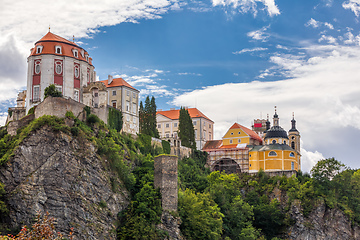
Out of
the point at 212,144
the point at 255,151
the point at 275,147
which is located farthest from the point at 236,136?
the point at 275,147

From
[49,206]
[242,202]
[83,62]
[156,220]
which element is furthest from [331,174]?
[49,206]

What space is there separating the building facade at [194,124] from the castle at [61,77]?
27778mm

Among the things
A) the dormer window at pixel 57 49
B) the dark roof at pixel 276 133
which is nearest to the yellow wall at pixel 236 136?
the dark roof at pixel 276 133

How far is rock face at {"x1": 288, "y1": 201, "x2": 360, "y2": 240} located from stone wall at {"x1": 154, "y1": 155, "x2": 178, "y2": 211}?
1070 inches

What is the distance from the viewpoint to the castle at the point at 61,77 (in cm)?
6303

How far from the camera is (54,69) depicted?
63500 mm

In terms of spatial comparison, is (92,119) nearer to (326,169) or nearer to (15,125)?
(15,125)

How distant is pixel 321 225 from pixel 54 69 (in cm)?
4555

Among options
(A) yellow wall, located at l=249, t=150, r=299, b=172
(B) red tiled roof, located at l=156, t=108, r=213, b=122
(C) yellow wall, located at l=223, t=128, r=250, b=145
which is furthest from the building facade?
(A) yellow wall, located at l=249, t=150, r=299, b=172

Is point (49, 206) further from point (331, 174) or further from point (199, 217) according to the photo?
point (331, 174)

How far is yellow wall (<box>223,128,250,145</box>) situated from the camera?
9156 centimetres

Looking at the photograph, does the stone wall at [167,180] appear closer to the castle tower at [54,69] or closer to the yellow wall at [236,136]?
the castle tower at [54,69]

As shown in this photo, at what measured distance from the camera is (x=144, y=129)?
7600cm

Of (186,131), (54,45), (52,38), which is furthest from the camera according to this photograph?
(186,131)
